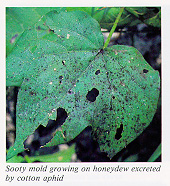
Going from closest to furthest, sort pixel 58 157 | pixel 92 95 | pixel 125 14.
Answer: pixel 92 95
pixel 125 14
pixel 58 157

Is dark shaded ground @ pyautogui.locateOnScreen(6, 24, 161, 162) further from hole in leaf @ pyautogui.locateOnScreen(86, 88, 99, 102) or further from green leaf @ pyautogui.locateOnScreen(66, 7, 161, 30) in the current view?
hole in leaf @ pyautogui.locateOnScreen(86, 88, 99, 102)

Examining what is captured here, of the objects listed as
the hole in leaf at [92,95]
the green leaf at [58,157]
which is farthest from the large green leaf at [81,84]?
the green leaf at [58,157]

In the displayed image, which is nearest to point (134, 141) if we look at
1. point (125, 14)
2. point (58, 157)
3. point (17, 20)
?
point (58, 157)

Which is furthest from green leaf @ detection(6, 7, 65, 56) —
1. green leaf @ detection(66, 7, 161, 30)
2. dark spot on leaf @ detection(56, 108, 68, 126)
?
dark spot on leaf @ detection(56, 108, 68, 126)

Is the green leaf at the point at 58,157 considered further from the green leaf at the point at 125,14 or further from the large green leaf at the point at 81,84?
the green leaf at the point at 125,14

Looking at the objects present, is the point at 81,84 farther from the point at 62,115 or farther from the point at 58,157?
the point at 58,157
